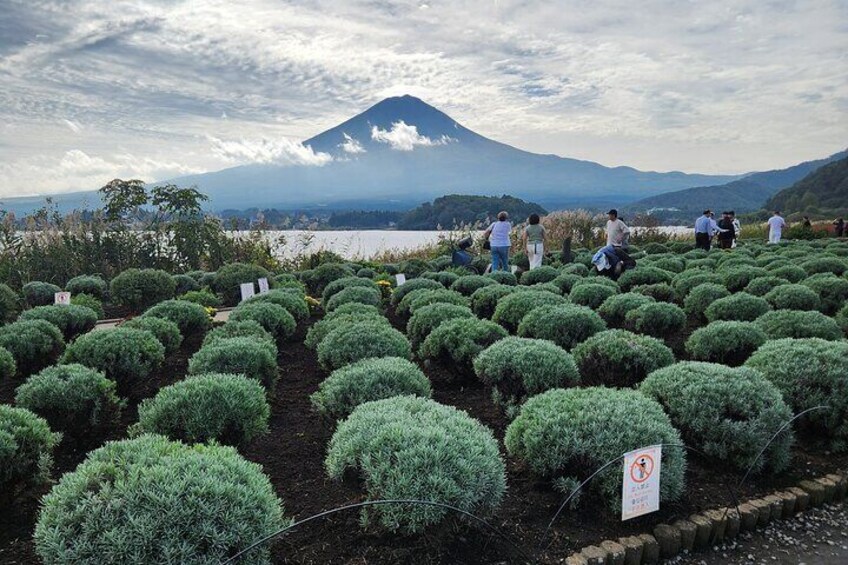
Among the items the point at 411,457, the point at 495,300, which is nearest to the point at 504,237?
the point at 495,300

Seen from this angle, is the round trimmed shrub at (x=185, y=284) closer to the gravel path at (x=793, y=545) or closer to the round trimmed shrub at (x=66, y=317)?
the round trimmed shrub at (x=66, y=317)

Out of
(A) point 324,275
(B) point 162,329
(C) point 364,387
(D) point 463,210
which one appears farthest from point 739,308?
(D) point 463,210

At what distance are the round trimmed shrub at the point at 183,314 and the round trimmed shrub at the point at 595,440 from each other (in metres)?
5.66

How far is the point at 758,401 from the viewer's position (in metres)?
4.45

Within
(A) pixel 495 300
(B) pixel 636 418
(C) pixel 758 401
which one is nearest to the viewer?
(B) pixel 636 418

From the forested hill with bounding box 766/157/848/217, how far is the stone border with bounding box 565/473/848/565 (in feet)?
196

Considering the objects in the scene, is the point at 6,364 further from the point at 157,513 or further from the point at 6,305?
the point at 157,513

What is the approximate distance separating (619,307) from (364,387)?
5.11 metres

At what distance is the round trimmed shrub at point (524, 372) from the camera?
17.2ft

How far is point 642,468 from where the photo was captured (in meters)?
3.38

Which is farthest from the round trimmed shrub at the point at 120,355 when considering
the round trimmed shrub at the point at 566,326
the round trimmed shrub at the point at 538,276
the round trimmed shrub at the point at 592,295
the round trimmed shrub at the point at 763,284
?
the round trimmed shrub at the point at 763,284

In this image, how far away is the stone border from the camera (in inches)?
132

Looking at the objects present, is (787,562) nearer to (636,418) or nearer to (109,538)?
(636,418)

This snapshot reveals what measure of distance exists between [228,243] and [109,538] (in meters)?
14.8
